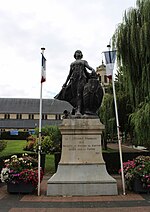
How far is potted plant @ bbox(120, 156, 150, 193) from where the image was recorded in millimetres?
9289

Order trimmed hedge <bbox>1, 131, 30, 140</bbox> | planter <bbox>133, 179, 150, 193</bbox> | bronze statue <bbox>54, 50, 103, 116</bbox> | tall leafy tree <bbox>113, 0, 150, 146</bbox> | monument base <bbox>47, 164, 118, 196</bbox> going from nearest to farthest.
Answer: monument base <bbox>47, 164, 118, 196</bbox> < planter <bbox>133, 179, 150, 193</bbox> < bronze statue <bbox>54, 50, 103, 116</bbox> < tall leafy tree <bbox>113, 0, 150, 146</bbox> < trimmed hedge <bbox>1, 131, 30, 140</bbox>

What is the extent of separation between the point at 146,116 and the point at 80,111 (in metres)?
6.00

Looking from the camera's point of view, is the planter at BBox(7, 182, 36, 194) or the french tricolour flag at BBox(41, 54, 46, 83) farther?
the french tricolour flag at BBox(41, 54, 46, 83)

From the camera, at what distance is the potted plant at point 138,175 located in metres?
9.29

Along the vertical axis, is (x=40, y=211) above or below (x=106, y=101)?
below

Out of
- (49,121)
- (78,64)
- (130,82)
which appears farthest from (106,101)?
(49,121)

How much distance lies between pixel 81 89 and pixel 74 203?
4282mm

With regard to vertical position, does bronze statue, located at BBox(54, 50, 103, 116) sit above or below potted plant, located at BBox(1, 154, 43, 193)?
above

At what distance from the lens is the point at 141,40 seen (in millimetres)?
15953

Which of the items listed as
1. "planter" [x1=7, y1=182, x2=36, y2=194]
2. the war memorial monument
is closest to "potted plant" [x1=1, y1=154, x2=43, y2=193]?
"planter" [x1=7, y1=182, x2=36, y2=194]

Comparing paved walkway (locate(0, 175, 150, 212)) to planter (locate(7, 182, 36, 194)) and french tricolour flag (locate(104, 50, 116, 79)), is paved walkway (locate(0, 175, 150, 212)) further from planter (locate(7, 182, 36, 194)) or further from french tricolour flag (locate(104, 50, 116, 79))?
french tricolour flag (locate(104, 50, 116, 79))

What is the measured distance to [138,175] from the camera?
941 centimetres

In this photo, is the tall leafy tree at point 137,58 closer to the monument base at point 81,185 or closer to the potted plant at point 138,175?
the potted plant at point 138,175

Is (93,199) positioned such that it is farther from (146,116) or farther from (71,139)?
(146,116)
